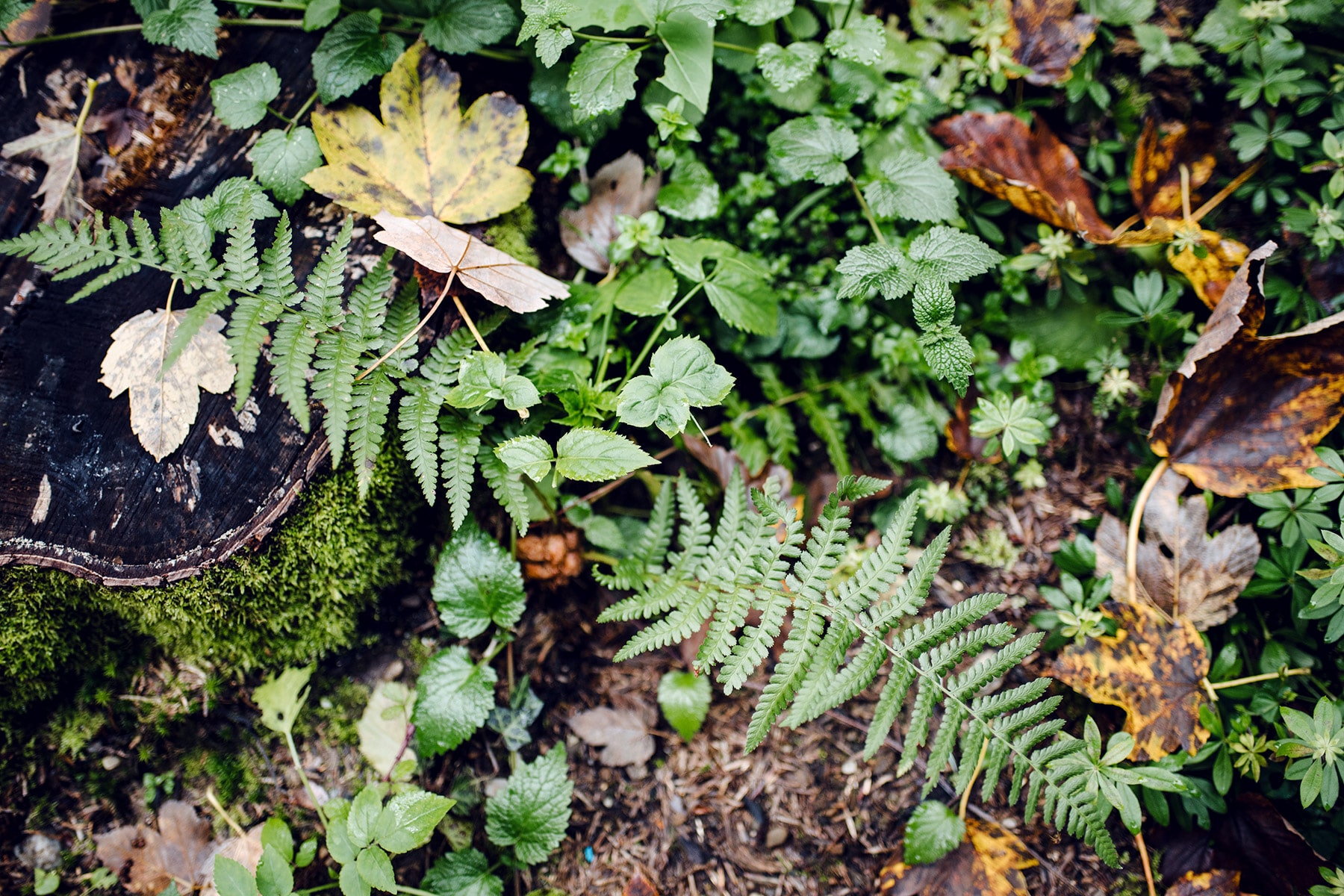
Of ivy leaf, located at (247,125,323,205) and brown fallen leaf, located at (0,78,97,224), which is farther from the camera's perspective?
brown fallen leaf, located at (0,78,97,224)

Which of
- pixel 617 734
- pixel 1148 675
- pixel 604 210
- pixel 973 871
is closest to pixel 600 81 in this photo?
pixel 604 210

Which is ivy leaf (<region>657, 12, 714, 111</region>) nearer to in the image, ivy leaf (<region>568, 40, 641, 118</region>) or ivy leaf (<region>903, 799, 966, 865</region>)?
ivy leaf (<region>568, 40, 641, 118</region>)

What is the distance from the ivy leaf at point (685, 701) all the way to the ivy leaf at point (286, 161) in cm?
196

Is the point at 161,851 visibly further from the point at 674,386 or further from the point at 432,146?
the point at 432,146

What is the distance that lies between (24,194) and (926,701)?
3.19 meters

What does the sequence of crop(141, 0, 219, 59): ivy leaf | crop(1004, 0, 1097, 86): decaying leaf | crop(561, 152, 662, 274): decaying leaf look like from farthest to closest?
crop(1004, 0, 1097, 86): decaying leaf, crop(561, 152, 662, 274): decaying leaf, crop(141, 0, 219, 59): ivy leaf

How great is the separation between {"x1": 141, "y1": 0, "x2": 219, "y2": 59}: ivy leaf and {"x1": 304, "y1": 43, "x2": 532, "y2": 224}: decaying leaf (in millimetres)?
414

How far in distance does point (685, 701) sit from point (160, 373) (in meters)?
1.85

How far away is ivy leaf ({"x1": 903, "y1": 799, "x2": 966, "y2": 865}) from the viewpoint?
7.53 ft

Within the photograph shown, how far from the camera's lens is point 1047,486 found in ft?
8.88

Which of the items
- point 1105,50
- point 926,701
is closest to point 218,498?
point 926,701

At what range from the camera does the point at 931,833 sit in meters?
2.31

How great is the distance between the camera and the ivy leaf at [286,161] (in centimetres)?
215

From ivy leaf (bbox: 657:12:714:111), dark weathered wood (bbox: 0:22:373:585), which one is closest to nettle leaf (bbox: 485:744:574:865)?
dark weathered wood (bbox: 0:22:373:585)
